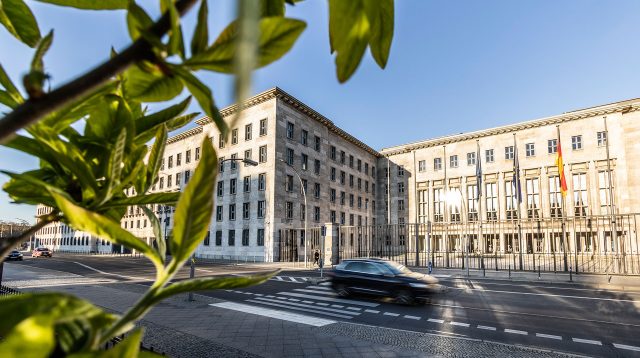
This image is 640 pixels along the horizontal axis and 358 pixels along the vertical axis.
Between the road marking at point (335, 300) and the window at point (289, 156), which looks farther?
the window at point (289, 156)

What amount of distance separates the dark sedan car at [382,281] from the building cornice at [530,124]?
40.1 meters

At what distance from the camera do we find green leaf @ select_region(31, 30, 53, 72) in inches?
21.0

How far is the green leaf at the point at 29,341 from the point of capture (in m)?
0.35

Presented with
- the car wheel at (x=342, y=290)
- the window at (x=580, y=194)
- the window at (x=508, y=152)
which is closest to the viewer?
the car wheel at (x=342, y=290)

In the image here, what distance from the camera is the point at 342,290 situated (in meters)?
15.1

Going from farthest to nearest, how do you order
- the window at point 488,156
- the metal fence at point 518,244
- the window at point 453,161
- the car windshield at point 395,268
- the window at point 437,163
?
the window at point 437,163
the window at point 453,161
the window at point 488,156
the metal fence at point 518,244
the car windshield at point 395,268

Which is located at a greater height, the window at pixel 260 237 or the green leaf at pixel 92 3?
the green leaf at pixel 92 3

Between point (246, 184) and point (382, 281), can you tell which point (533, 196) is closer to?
point (246, 184)

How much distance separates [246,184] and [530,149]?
36663 mm

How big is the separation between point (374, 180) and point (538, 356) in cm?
5232

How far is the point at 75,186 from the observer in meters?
0.73

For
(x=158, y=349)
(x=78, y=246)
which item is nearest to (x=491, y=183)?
(x=158, y=349)

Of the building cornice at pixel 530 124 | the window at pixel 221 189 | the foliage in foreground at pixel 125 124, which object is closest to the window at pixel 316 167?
the window at pixel 221 189

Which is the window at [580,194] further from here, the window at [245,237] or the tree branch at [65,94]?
the tree branch at [65,94]
